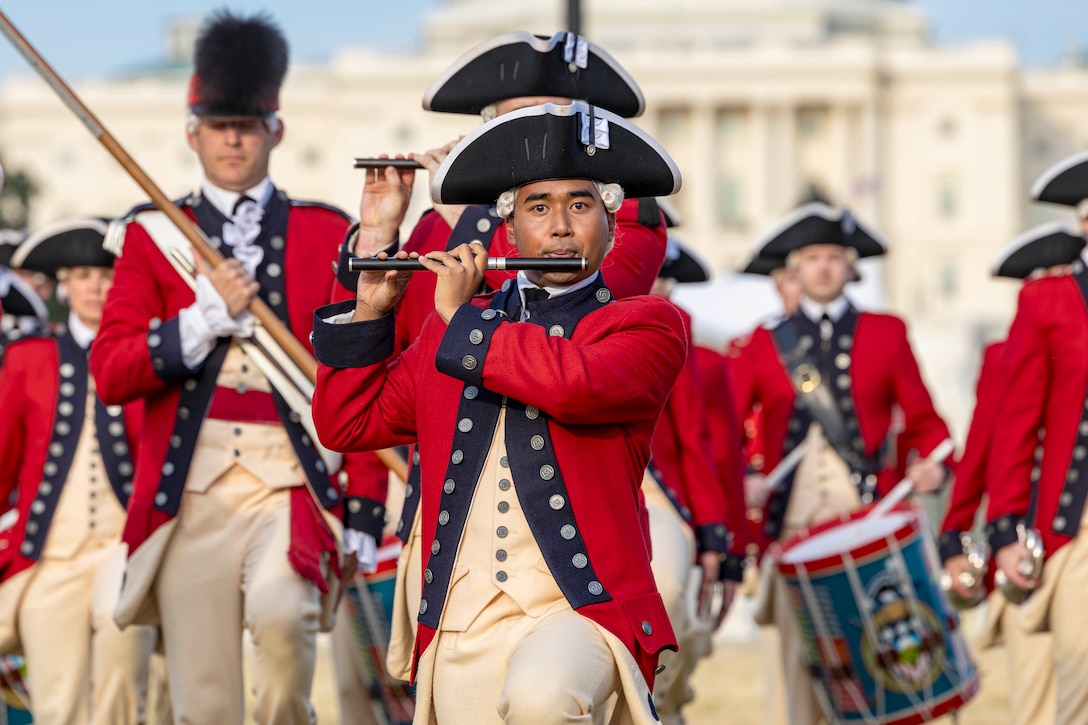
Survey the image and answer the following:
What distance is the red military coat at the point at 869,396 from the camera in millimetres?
9516

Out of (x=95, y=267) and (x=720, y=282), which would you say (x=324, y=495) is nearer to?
(x=95, y=267)

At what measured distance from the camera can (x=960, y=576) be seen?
7.93m

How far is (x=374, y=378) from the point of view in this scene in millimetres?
4887

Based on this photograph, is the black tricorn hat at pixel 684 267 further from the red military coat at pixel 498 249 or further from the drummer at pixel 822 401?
the red military coat at pixel 498 249

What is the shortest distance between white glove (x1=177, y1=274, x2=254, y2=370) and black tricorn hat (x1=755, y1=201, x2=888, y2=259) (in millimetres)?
4327

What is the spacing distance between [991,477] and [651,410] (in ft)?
9.65

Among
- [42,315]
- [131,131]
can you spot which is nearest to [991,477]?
[42,315]

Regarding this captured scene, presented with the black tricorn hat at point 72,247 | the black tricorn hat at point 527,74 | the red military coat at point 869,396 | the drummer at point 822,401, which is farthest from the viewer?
the red military coat at point 869,396

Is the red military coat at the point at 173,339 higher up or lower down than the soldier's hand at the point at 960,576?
higher up

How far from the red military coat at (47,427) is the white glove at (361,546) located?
171 centimetres

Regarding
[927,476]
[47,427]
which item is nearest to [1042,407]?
[927,476]

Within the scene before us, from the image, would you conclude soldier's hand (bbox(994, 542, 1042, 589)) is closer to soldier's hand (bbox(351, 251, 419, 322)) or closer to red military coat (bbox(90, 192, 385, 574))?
red military coat (bbox(90, 192, 385, 574))

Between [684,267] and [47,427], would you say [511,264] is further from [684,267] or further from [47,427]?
[684,267]

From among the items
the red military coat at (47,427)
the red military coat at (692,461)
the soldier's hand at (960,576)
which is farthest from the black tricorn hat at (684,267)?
the red military coat at (47,427)
